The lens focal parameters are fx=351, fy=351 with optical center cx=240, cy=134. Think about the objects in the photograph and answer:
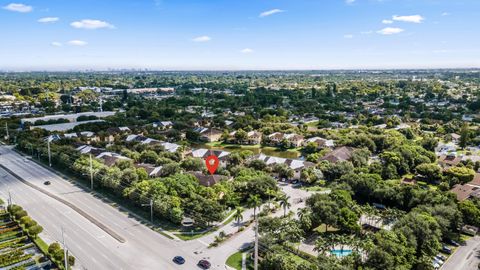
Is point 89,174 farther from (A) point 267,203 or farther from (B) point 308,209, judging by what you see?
(B) point 308,209

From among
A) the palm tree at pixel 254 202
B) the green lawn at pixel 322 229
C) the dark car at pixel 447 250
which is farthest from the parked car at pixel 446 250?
the palm tree at pixel 254 202

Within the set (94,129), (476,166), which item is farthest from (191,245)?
(94,129)

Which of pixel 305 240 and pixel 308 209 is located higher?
pixel 308 209

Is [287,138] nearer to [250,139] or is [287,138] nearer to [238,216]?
[250,139]

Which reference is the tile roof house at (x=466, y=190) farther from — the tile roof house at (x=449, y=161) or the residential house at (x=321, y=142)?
the residential house at (x=321, y=142)

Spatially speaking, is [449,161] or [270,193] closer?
[270,193]

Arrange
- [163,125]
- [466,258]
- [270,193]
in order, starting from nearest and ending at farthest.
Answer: [466,258], [270,193], [163,125]

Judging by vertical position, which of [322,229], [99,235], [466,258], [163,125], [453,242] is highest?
[163,125]

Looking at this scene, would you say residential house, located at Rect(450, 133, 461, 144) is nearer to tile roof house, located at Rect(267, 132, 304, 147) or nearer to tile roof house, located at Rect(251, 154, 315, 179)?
tile roof house, located at Rect(267, 132, 304, 147)

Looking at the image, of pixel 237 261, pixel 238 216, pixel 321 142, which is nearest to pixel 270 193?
pixel 238 216
